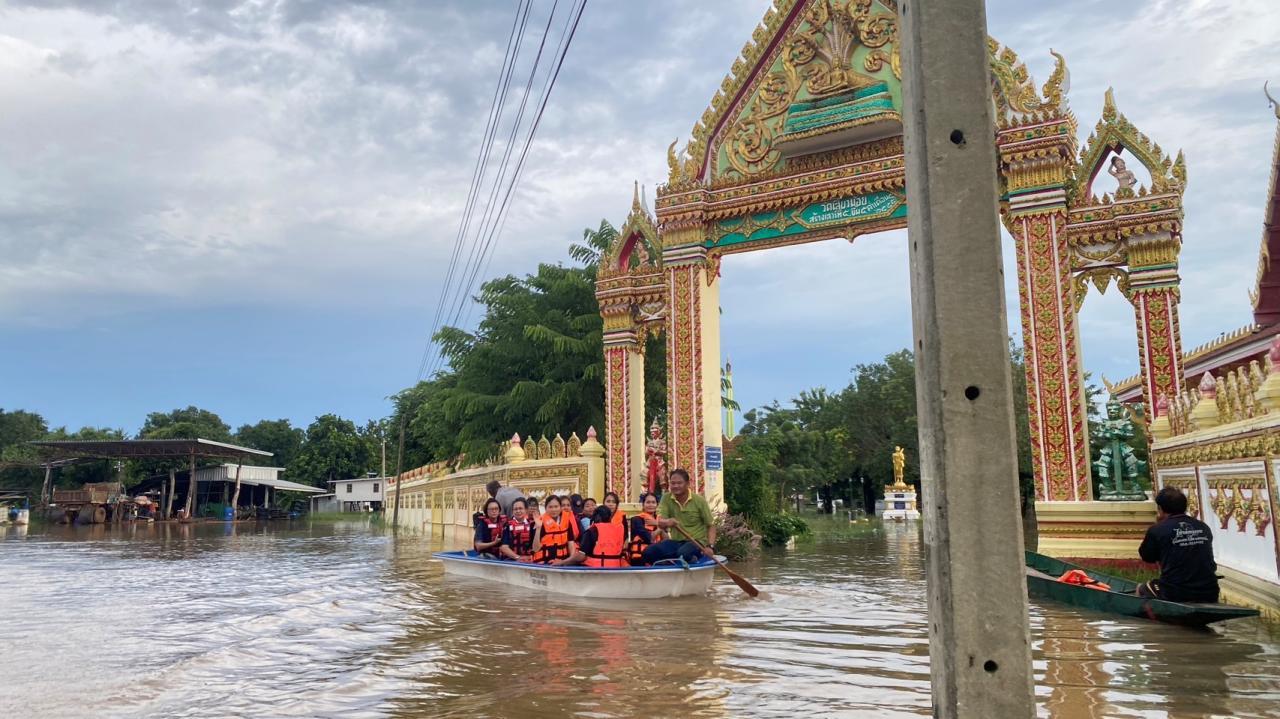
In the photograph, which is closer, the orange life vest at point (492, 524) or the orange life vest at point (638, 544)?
the orange life vest at point (638, 544)

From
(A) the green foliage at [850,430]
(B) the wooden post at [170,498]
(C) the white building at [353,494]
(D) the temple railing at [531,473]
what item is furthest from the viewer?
(C) the white building at [353,494]

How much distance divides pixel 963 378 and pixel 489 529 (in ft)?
37.5

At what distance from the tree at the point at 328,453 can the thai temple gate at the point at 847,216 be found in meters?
55.0

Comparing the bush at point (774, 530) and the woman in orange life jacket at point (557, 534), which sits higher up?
the woman in orange life jacket at point (557, 534)

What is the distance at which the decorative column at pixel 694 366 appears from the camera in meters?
15.8

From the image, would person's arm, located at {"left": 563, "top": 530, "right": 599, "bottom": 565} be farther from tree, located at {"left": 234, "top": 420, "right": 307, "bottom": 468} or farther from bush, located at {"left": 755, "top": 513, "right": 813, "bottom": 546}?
tree, located at {"left": 234, "top": 420, "right": 307, "bottom": 468}

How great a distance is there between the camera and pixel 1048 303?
1305 cm

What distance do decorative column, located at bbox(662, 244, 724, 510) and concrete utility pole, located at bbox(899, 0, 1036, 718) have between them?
1248cm

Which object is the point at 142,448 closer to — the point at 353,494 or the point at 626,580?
the point at 353,494

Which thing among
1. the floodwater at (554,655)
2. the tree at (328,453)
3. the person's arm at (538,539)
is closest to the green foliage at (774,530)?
the floodwater at (554,655)

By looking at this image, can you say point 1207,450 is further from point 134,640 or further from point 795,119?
point 134,640

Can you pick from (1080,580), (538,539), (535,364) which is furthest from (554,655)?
(535,364)

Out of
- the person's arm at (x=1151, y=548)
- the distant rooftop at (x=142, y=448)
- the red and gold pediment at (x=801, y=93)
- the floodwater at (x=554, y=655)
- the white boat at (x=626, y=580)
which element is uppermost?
the red and gold pediment at (x=801, y=93)

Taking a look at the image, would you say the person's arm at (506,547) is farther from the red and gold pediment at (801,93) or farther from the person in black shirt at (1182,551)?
the person in black shirt at (1182,551)
